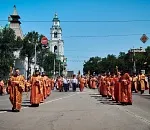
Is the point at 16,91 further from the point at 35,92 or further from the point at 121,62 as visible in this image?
the point at 121,62

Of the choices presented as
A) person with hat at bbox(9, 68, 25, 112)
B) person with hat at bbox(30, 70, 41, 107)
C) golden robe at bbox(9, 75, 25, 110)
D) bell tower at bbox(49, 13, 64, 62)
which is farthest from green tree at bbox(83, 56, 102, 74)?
golden robe at bbox(9, 75, 25, 110)

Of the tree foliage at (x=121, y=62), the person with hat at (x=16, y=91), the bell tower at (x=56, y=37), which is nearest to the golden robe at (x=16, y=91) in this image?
the person with hat at (x=16, y=91)

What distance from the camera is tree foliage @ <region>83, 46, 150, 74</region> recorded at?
358 ft

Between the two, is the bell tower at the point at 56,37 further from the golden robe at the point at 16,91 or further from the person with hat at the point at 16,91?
the golden robe at the point at 16,91

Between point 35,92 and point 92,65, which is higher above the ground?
point 92,65

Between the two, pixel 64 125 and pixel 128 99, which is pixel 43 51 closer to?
pixel 128 99

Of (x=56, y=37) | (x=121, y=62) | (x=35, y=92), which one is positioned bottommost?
(x=35, y=92)

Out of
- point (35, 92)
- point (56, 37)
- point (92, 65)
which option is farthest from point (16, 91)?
point (92, 65)

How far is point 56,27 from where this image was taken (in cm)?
16788

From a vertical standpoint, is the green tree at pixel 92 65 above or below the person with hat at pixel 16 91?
above

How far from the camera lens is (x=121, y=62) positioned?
132000mm

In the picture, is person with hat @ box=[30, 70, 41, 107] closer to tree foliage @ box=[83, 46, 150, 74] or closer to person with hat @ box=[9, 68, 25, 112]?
person with hat @ box=[9, 68, 25, 112]

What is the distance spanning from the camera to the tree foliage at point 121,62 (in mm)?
109050

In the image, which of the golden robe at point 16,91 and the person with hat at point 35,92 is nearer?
the golden robe at point 16,91
